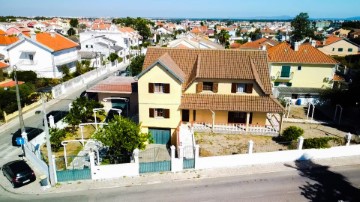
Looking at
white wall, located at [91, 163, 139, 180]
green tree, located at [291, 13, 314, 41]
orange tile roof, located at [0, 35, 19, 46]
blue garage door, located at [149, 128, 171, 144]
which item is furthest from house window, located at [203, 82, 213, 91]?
green tree, located at [291, 13, 314, 41]

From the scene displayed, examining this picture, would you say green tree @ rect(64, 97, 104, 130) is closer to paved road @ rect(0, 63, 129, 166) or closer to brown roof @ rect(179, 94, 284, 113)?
paved road @ rect(0, 63, 129, 166)

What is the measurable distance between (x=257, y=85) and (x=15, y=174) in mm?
23439

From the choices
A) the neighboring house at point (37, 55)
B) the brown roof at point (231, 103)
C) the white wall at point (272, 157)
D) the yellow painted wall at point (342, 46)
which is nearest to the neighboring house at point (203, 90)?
the brown roof at point (231, 103)

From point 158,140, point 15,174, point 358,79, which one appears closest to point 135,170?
point 158,140

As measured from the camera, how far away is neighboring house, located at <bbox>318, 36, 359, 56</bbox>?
8212cm

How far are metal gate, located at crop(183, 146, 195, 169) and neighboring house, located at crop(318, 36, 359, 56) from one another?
72256 millimetres

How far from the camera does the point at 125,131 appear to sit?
76.3 feet

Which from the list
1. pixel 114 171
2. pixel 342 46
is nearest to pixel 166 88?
pixel 114 171

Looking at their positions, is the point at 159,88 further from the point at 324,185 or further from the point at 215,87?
the point at 324,185

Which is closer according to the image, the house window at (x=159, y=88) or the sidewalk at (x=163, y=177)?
the sidewalk at (x=163, y=177)

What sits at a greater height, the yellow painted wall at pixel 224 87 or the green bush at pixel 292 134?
the yellow painted wall at pixel 224 87

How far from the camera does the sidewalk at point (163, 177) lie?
2147 centimetres

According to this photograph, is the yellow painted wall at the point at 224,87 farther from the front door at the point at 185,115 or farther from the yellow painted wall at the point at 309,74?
the yellow painted wall at the point at 309,74

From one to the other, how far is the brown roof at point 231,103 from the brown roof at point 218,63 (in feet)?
4.52
